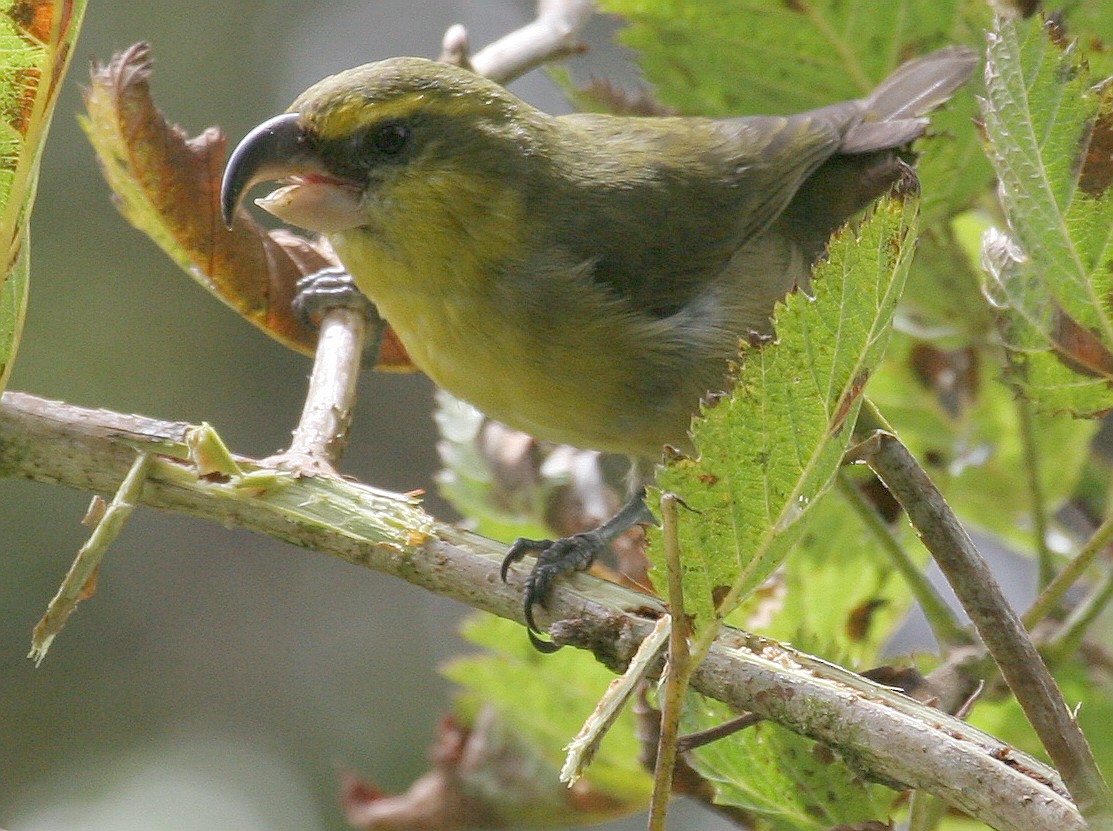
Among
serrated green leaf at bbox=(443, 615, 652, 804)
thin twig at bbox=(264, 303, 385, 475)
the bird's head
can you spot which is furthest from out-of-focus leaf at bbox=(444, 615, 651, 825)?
the bird's head

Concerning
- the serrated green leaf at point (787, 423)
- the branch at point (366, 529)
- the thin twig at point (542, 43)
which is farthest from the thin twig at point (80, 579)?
the thin twig at point (542, 43)

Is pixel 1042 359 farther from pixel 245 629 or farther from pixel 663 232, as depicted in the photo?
pixel 245 629

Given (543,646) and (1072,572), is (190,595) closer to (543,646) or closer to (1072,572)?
(543,646)

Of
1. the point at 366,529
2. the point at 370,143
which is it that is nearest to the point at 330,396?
the point at 366,529

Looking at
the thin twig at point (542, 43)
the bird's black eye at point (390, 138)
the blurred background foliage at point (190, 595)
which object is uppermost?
the thin twig at point (542, 43)

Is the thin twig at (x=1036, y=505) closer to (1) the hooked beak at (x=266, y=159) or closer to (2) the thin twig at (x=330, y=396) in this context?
(2) the thin twig at (x=330, y=396)

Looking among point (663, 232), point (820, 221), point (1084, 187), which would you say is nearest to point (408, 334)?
point (663, 232)

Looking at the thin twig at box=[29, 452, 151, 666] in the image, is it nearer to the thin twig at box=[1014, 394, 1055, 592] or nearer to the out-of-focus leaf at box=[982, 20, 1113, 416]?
the out-of-focus leaf at box=[982, 20, 1113, 416]
